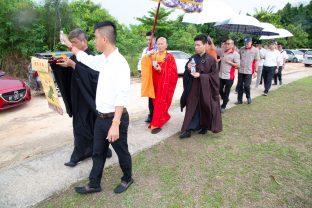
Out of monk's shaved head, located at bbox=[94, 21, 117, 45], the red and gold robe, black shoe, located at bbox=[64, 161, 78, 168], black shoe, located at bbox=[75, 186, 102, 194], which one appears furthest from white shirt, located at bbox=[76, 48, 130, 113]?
the red and gold robe

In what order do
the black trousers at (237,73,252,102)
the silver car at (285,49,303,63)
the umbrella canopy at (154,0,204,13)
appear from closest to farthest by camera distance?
the umbrella canopy at (154,0,204,13) → the black trousers at (237,73,252,102) → the silver car at (285,49,303,63)

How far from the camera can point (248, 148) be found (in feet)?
14.4

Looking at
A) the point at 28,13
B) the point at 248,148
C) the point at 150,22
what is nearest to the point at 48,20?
the point at 28,13

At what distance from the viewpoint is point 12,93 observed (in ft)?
21.9

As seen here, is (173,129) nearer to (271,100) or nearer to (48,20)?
(271,100)

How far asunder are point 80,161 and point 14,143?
5.32ft

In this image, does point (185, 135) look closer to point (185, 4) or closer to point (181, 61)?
point (185, 4)

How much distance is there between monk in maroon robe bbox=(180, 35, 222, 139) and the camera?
4.57 m

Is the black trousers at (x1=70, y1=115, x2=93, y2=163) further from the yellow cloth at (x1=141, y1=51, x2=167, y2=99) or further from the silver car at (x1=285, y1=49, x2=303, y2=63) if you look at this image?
the silver car at (x1=285, y1=49, x2=303, y2=63)

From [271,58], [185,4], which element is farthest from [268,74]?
[185,4]

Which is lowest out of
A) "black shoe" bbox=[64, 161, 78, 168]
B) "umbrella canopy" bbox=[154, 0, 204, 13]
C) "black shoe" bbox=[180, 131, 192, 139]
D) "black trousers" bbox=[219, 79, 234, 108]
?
"black shoe" bbox=[64, 161, 78, 168]

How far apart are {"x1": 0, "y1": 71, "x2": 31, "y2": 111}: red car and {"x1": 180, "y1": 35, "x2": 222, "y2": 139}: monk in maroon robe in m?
4.28

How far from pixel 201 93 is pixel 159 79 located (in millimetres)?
840

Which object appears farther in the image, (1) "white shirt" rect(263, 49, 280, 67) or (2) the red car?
(1) "white shirt" rect(263, 49, 280, 67)
